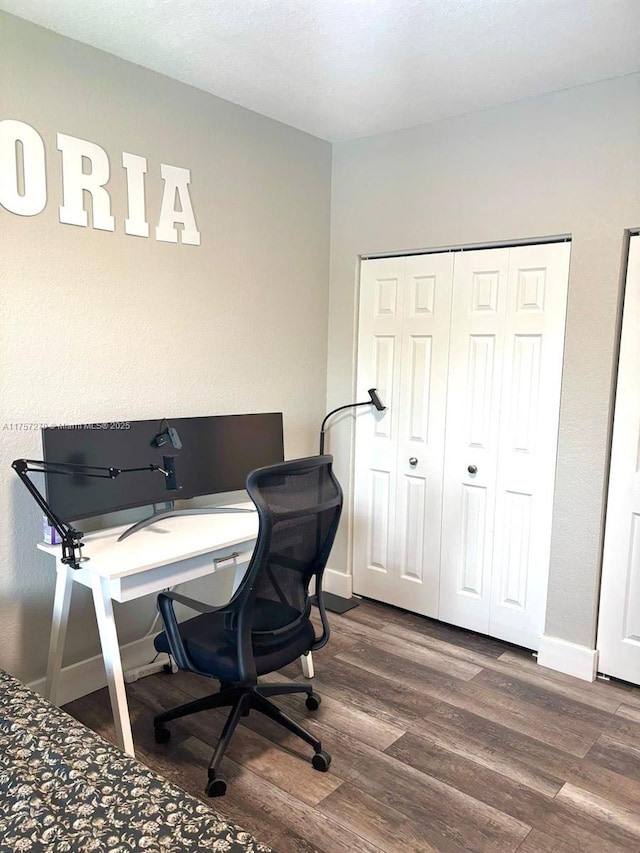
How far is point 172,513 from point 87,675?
764mm

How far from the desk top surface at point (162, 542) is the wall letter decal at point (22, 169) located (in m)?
1.24

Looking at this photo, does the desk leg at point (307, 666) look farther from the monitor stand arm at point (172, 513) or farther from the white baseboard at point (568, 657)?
the white baseboard at point (568, 657)

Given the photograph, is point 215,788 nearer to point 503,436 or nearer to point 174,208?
point 503,436

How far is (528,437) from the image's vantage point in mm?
3057

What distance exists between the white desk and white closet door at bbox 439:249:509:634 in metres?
1.19

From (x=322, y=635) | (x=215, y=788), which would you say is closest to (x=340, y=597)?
(x=322, y=635)

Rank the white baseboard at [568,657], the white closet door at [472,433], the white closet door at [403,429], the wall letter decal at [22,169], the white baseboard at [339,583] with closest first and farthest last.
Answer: the wall letter decal at [22,169]
the white baseboard at [568,657]
the white closet door at [472,433]
the white closet door at [403,429]
the white baseboard at [339,583]

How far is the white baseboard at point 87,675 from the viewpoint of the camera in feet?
8.56

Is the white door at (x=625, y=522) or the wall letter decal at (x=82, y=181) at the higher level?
the wall letter decal at (x=82, y=181)

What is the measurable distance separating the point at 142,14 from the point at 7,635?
2330 mm

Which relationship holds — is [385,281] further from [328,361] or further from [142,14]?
[142,14]

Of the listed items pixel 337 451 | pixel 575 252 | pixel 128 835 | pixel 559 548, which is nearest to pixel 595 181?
pixel 575 252

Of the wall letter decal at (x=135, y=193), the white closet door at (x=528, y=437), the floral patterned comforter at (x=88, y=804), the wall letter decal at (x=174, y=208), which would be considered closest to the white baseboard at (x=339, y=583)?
the white closet door at (x=528, y=437)

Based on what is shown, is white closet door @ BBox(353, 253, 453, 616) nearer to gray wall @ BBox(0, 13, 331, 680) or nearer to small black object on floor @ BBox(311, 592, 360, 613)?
small black object on floor @ BBox(311, 592, 360, 613)
